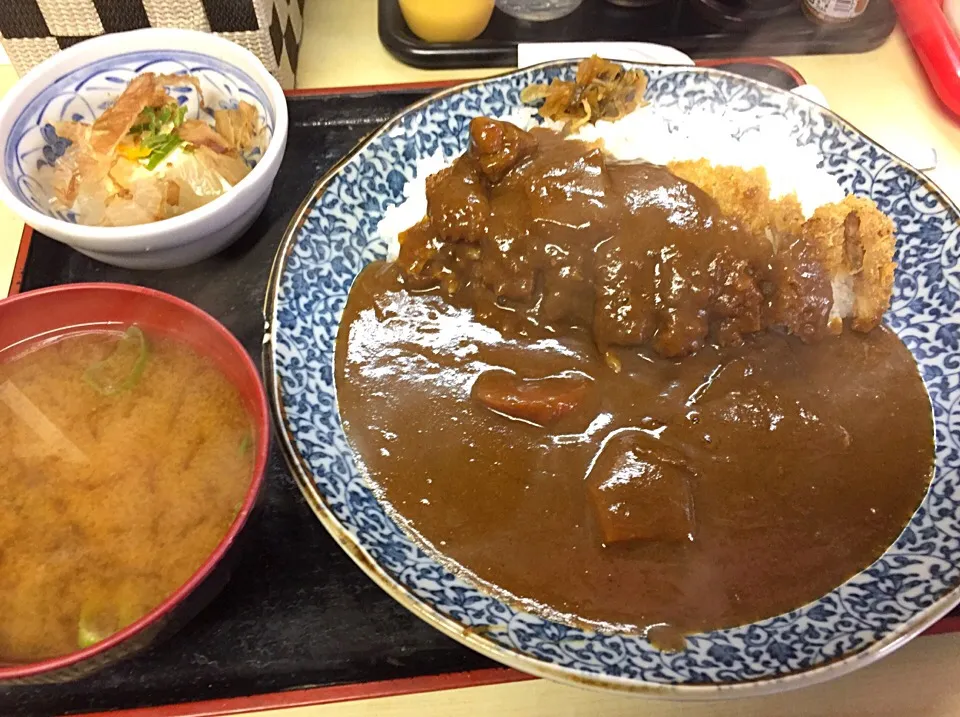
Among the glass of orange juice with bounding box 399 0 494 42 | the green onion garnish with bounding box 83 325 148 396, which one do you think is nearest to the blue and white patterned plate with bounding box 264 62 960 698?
the green onion garnish with bounding box 83 325 148 396

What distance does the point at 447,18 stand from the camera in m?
2.75

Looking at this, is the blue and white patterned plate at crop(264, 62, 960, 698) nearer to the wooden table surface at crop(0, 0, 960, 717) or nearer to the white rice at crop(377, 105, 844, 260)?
the white rice at crop(377, 105, 844, 260)

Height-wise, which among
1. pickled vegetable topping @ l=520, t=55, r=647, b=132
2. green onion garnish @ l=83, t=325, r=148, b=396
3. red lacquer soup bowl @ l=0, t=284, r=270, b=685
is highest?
pickled vegetable topping @ l=520, t=55, r=647, b=132

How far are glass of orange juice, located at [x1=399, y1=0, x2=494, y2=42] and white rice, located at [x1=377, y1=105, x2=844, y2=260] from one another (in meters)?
0.65

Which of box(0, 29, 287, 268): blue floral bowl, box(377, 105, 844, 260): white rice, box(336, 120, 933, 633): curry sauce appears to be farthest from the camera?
box(377, 105, 844, 260): white rice

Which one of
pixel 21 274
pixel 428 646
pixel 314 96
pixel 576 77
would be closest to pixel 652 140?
pixel 576 77

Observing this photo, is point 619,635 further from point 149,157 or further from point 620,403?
point 149,157

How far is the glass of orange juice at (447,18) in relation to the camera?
2.71m

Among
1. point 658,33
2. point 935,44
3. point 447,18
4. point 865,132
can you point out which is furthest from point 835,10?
point 447,18

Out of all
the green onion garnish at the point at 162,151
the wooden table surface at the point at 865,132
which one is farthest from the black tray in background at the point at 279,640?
the green onion garnish at the point at 162,151

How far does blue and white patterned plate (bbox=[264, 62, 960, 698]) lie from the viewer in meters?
1.47

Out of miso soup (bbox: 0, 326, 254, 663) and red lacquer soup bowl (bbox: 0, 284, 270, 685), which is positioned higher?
red lacquer soup bowl (bbox: 0, 284, 270, 685)

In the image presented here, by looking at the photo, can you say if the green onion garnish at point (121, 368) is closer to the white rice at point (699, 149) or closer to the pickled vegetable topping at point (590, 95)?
the white rice at point (699, 149)

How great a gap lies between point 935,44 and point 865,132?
582mm
